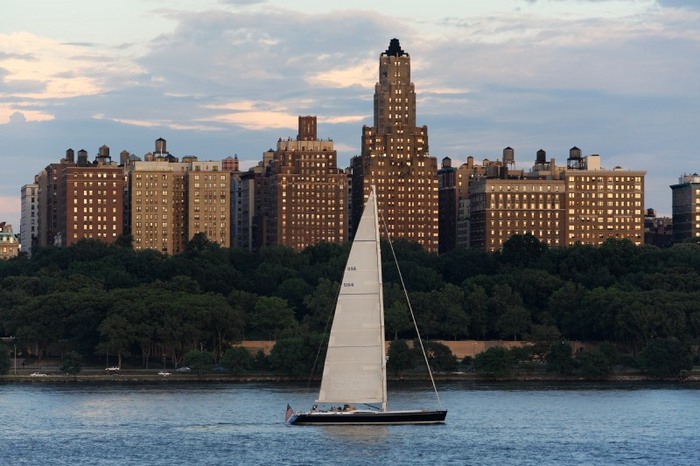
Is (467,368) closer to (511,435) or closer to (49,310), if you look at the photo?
(49,310)

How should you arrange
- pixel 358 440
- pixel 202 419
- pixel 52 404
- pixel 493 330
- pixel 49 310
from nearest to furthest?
pixel 358 440, pixel 202 419, pixel 52 404, pixel 49 310, pixel 493 330

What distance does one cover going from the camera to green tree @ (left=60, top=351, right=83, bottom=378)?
171 meters

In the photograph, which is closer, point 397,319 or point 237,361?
point 237,361

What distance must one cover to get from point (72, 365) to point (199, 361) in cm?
1217

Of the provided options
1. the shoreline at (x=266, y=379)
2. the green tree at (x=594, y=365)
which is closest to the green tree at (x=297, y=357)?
the shoreline at (x=266, y=379)

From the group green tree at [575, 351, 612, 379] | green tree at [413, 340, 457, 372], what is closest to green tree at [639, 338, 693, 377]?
green tree at [575, 351, 612, 379]

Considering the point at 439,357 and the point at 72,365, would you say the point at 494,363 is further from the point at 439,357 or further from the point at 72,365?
the point at 72,365

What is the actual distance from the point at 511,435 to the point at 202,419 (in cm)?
2292

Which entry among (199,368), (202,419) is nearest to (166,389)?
(199,368)

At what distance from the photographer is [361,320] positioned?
10256 cm

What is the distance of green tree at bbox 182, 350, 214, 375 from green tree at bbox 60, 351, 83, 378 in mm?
10528

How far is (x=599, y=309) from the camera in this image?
192125 mm

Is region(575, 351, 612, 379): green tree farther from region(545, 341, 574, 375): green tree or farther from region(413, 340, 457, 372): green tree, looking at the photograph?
region(413, 340, 457, 372): green tree

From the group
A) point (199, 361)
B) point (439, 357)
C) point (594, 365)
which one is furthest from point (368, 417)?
point (594, 365)
